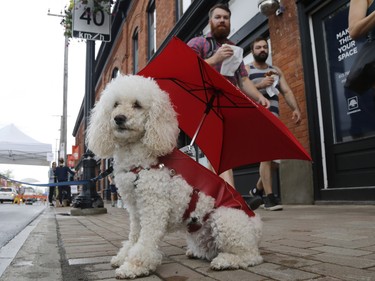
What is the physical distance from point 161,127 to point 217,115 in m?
0.58

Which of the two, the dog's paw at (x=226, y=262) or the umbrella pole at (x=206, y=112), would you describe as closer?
the dog's paw at (x=226, y=262)

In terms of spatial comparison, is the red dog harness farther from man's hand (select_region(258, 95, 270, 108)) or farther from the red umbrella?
man's hand (select_region(258, 95, 270, 108))

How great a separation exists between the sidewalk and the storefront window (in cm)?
177

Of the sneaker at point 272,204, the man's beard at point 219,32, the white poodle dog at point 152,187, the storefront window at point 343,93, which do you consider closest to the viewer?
the white poodle dog at point 152,187

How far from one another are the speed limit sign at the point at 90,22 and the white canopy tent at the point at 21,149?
13.1 m

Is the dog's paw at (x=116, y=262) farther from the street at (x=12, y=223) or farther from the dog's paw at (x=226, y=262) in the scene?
the street at (x=12, y=223)

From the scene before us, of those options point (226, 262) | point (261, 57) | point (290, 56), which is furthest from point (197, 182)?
point (290, 56)

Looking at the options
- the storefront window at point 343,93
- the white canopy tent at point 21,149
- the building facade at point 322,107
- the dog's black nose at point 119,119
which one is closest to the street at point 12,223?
the dog's black nose at point 119,119

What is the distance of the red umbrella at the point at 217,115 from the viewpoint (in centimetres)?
232

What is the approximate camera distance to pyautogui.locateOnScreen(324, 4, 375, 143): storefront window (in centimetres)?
532

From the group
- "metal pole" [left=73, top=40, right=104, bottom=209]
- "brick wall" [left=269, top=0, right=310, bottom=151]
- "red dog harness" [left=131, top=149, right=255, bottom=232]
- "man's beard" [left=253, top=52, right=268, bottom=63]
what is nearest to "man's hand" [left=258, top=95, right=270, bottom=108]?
A: "red dog harness" [left=131, top=149, right=255, bottom=232]

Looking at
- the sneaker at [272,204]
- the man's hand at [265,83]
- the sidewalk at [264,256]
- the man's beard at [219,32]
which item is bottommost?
the sidewalk at [264,256]

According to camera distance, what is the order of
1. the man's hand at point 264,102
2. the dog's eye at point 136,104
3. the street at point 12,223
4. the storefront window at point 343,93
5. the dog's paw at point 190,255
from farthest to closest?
1. the storefront window at point 343,93
2. the street at point 12,223
3. the man's hand at point 264,102
4. the dog's paw at point 190,255
5. the dog's eye at point 136,104

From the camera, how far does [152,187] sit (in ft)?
6.94
